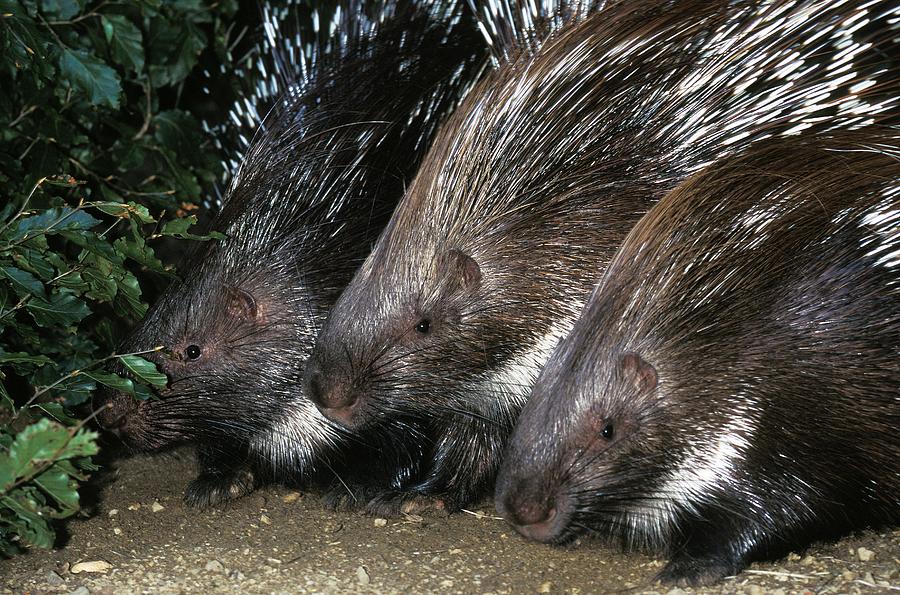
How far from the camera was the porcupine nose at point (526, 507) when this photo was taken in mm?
2322

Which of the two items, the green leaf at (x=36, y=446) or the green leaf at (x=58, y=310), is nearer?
the green leaf at (x=36, y=446)

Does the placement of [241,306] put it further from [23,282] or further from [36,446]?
[36,446]

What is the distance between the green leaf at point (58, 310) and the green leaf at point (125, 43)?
3.05 feet

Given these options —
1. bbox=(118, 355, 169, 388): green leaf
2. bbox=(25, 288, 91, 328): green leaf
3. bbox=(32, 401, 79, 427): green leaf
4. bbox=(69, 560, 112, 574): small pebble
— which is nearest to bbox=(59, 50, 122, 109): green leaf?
bbox=(25, 288, 91, 328): green leaf

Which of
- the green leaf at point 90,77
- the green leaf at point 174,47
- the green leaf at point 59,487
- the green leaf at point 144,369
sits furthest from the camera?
the green leaf at point 174,47

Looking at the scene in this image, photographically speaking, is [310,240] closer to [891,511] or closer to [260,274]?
[260,274]

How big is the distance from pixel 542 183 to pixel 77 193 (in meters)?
1.48

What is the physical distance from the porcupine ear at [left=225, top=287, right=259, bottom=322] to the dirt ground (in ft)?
1.71

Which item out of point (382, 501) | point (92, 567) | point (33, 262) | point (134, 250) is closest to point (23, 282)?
point (33, 262)

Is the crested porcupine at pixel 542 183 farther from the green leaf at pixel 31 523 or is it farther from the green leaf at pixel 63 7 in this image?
the green leaf at pixel 63 7

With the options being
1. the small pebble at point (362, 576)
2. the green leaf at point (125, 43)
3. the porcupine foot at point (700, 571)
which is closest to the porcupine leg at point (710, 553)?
the porcupine foot at point (700, 571)

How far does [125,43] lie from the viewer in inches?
128

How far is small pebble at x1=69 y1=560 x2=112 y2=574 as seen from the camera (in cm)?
256

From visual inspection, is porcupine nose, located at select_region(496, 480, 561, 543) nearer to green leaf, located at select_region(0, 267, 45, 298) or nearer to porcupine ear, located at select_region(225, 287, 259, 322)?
porcupine ear, located at select_region(225, 287, 259, 322)
